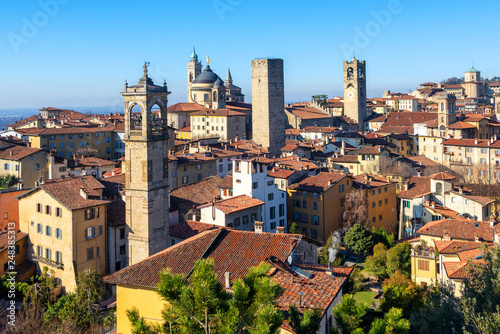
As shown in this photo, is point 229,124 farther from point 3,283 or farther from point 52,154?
point 3,283

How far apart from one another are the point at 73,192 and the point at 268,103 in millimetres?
39569

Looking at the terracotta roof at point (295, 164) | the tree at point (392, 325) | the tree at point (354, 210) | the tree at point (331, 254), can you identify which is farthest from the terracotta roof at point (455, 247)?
the terracotta roof at point (295, 164)

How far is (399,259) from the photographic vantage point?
27484 mm

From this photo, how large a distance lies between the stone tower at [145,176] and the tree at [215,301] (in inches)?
635

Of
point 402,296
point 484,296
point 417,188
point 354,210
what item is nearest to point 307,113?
point 417,188

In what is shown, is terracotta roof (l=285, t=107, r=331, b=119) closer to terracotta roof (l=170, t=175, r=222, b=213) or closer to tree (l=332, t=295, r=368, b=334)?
terracotta roof (l=170, t=175, r=222, b=213)

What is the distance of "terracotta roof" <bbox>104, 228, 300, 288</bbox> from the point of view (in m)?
16.6

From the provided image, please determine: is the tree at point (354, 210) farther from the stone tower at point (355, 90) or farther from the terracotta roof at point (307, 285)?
the stone tower at point (355, 90)

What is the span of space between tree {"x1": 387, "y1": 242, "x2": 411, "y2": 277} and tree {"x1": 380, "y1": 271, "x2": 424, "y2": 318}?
145 inches

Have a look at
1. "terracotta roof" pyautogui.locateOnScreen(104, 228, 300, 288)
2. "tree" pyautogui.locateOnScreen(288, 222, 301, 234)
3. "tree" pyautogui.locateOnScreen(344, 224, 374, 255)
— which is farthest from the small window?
"tree" pyautogui.locateOnScreen(344, 224, 374, 255)

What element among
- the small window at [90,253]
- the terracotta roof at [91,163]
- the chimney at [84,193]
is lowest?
the small window at [90,253]

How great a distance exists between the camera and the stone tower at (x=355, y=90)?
93.8m

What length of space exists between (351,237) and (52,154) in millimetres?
25131

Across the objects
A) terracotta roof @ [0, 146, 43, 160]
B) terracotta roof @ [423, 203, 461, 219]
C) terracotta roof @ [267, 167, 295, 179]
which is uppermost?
terracotta roof @ [0, 146, 43, 160]
